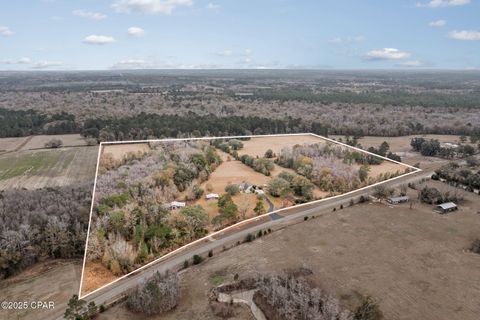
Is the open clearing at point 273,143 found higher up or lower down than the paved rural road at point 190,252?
higher up

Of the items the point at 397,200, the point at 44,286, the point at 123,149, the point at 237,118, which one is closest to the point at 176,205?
the point at 123,149

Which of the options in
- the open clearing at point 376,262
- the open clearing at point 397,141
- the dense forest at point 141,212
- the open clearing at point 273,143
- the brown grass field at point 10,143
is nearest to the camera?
the open clearing at point 376,262

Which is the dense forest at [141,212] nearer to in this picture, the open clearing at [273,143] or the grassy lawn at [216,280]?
the grassy lawn at [216,280]

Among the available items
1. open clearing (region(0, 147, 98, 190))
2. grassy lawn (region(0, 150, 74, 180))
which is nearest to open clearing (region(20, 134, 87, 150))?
open clearing (region(0, 147, 98, 190))

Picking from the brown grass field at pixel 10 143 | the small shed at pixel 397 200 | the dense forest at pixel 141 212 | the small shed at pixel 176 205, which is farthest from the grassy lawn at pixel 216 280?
the brown grass field at pixel 10 143

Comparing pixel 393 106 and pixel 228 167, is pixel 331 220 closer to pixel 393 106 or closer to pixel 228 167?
pixel 228 167

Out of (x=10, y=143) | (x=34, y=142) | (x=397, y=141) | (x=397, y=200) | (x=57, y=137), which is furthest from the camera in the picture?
(x=57, y=137)

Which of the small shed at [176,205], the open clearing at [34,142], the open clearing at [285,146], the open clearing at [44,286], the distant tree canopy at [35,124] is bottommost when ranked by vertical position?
the open clearing at [44,286]

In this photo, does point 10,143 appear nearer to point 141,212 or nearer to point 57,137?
point 57,137
